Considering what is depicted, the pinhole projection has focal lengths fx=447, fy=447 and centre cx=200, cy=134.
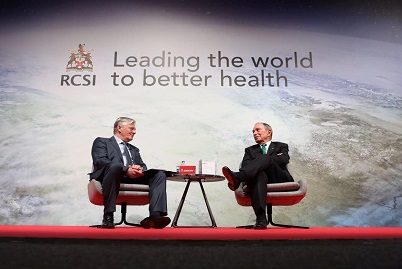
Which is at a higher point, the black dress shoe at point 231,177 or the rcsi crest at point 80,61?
the rcsi crest at point 80,61

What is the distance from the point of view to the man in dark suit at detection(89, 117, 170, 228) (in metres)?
3.64

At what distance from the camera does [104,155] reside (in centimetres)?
403

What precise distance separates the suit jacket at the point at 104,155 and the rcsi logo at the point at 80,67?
1.72m

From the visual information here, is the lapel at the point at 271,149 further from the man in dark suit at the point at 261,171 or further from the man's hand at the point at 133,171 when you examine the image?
the man's hand at the point at 133,171

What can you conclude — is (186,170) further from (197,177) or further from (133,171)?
(133,171)

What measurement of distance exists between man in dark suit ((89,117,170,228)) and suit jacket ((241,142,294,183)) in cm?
86

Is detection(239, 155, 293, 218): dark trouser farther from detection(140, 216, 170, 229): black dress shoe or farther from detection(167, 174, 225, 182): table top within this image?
detection(140, 216, 170, 229): black dress shoe

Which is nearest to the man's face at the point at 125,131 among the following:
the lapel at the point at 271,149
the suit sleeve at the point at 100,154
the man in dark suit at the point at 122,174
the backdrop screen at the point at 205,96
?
the man in dark suit at the point at 122,174

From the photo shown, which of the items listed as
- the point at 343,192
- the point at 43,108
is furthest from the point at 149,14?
the point at 343,192

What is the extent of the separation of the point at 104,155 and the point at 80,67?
7.00 ft

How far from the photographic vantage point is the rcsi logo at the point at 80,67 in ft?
18.7

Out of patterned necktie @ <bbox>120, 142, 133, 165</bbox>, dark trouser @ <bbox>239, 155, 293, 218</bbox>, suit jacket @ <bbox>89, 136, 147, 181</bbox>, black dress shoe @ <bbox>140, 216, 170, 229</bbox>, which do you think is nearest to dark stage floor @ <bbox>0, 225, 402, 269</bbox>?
black dress shoe @ <bbox>140, 216, 170, 229</bbox>

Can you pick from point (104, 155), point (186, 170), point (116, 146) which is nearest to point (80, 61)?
point (116, 146)

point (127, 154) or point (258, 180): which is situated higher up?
point (127, 154)
